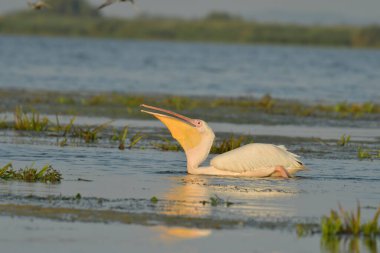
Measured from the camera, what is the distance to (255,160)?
492 inches

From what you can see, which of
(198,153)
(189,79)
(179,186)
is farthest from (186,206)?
(189,79)

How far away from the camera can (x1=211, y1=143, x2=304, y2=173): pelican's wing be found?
1245 centimetres

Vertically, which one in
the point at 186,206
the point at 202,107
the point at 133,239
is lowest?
the point at 133,239

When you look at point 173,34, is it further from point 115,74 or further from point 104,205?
point 104,205

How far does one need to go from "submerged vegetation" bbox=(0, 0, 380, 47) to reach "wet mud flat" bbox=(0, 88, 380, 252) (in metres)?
77.8

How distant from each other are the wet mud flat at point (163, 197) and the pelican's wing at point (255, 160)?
0.16m

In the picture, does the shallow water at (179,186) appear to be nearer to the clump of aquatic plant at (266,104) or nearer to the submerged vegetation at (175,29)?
the clump of aquatic plant at (266,104)

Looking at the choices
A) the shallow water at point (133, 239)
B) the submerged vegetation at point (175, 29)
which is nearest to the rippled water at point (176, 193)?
the shallow water at point (133, 239)

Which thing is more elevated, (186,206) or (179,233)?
(186,206)

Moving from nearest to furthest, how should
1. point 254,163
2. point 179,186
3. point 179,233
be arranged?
point 179,233, point 179,186, point 254,163

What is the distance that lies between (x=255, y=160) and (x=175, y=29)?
306 ft

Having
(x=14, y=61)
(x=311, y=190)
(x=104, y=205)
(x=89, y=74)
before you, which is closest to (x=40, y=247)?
(x=104, y=205)

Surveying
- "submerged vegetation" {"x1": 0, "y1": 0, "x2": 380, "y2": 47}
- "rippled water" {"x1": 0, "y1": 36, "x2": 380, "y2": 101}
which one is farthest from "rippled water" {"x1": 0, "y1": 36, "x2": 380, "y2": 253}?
"submerged vegetation" {"x1": 0, "y1": 0, "x2": 380, "y2": 47}

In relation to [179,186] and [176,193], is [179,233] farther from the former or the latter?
[179,186]
